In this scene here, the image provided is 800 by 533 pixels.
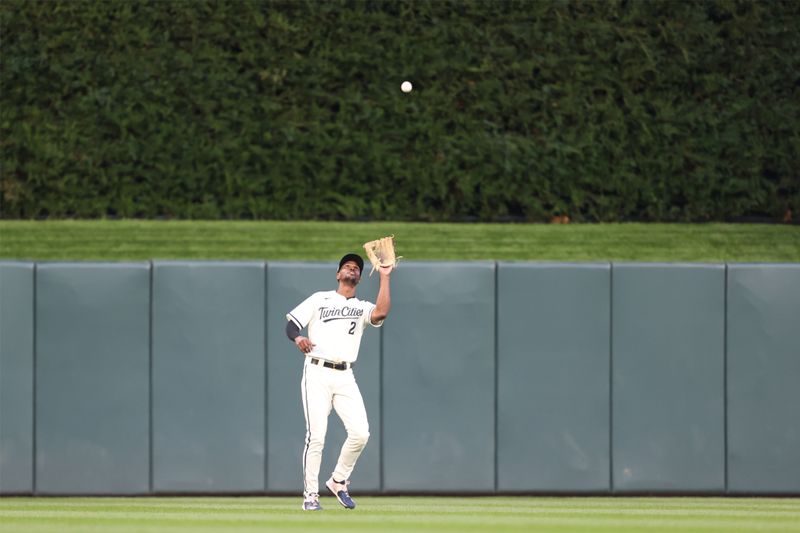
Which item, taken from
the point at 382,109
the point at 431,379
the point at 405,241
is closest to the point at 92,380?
the point at 431,379

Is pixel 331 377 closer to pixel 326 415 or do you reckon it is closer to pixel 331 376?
pixel 331 376

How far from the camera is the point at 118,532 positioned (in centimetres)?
680

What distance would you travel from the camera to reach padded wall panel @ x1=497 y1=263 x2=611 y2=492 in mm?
9805

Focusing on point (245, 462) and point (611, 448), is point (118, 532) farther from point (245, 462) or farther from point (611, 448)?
point (611, 448)

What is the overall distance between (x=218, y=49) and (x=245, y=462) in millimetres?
4417

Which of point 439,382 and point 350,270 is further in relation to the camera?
point 439,382

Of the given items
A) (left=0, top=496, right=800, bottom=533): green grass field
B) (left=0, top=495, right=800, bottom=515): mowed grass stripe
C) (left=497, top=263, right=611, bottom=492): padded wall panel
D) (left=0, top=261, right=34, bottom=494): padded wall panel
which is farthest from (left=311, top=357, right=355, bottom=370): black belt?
(left=0, top=261, right=34, bottom=494): padded wall panel

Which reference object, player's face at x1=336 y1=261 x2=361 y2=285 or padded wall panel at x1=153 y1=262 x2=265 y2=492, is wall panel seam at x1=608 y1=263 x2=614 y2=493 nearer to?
player's face at x1=336 y1=261 x2=361 y2=285

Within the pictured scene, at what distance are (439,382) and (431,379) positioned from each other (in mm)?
70

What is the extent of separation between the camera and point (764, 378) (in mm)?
9867

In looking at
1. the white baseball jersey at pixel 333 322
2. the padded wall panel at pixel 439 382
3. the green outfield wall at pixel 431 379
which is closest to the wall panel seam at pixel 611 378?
the green outfield wall at pixel 431 379

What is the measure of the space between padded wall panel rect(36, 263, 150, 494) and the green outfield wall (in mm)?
16

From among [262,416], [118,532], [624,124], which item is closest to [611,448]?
[262,416]

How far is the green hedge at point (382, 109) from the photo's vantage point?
11.9 m
